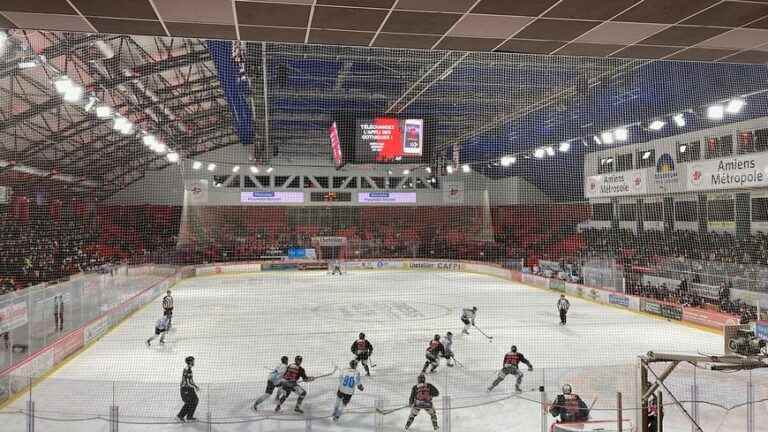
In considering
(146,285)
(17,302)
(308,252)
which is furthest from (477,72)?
(308,252)

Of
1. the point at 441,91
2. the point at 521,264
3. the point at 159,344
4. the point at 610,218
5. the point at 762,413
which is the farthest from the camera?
the point at 521,264

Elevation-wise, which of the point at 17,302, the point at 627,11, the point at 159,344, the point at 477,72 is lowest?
the point at 159,344

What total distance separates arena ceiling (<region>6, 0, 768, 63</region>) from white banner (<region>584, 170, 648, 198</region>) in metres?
12.2

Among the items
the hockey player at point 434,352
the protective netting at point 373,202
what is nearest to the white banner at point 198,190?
the protective netting at point 373,202

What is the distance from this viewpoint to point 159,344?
38.0 ft

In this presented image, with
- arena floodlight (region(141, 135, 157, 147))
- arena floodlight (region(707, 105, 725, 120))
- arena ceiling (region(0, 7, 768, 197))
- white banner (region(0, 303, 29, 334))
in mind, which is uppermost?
arena ceiling (region(0, 7, 768, 197))

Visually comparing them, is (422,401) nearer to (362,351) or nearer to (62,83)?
(362,351)

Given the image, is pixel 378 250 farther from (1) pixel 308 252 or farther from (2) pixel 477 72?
(2) pixel 477 72

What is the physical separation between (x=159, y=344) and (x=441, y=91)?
9.75 meters

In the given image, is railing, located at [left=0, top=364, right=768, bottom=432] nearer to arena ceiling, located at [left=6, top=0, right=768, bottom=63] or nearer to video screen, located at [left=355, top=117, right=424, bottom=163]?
arena ceiling, located at [left=6, top=0, right=768, bottom=63]

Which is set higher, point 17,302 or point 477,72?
point 477,72

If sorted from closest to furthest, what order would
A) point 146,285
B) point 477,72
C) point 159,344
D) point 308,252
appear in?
point 159,344 < point 477,72 < point 146,285 < point 308,252

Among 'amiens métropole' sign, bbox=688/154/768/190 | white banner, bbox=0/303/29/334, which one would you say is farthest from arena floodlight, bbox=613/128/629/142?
white banner, bbox=0/303/29/334

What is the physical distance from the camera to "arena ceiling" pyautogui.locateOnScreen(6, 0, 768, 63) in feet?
9.41
